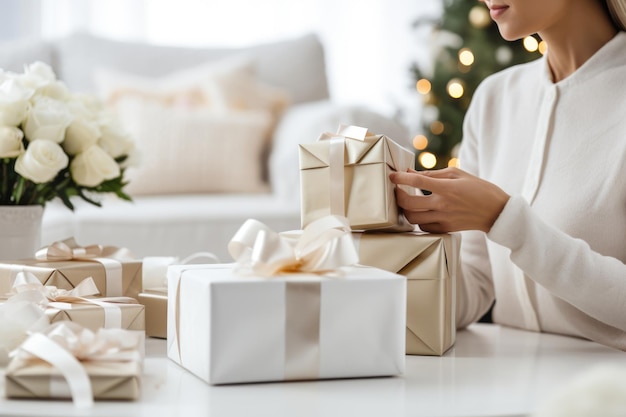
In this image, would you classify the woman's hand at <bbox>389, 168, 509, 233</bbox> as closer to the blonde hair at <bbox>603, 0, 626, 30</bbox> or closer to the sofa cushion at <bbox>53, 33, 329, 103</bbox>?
the blonde hair at <bbox>603, 0, 626, 30</bbox>

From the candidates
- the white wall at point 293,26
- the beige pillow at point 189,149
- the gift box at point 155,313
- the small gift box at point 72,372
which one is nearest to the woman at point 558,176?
the gift box at point 155,313

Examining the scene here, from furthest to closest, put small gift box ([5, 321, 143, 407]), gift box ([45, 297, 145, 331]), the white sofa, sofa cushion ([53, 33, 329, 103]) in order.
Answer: sofa cushion ([53, 33, 329, 103])
the white sofa
gift box ([45, 297, 145, 331])
small gift box ([5, 321, 143, 407])

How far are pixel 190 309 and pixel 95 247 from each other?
387mm

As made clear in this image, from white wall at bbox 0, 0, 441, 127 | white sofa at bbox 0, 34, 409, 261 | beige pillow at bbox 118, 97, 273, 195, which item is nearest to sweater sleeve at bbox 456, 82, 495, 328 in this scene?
white sofa at bbox 0, 34, 409, 261

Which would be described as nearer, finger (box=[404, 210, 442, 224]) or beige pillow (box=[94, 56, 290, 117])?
finger (box=[404, 210, 442, 224])

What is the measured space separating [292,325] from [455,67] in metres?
2.80

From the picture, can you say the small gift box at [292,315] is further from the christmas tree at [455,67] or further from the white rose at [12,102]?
the christmas tree at [455,67]

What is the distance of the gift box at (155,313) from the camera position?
1.09 meters

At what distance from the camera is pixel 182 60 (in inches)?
119

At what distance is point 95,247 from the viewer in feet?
3.87

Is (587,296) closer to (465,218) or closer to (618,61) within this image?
(465,218)

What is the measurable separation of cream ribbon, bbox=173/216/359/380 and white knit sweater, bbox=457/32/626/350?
0.34 m

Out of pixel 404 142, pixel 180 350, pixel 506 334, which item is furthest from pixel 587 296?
pixel 404 142

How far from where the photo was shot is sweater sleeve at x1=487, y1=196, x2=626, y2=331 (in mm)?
1107
